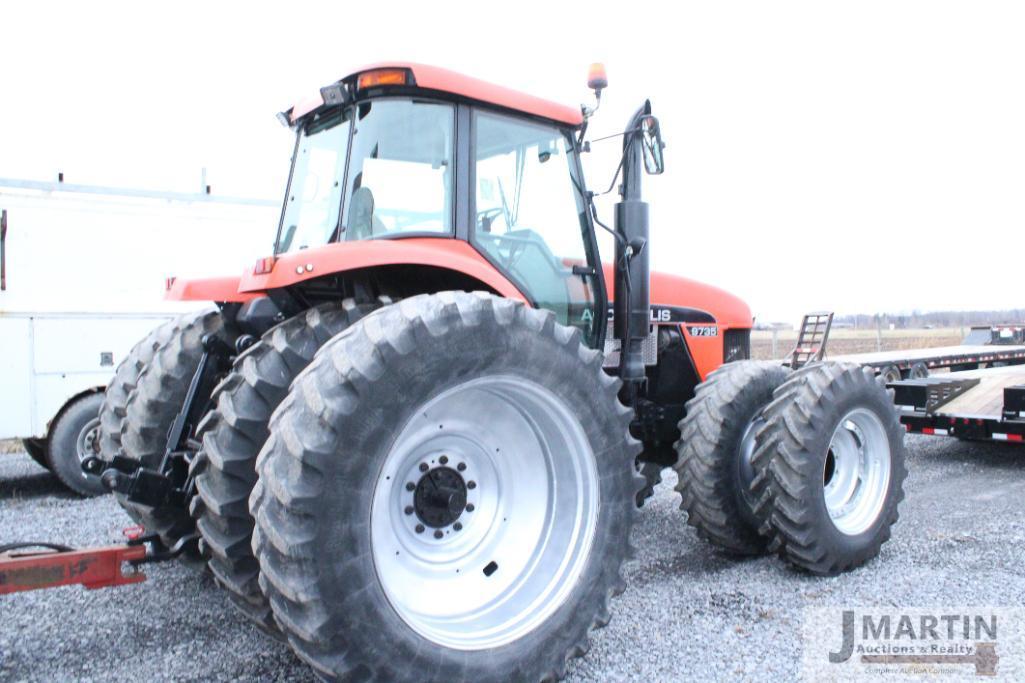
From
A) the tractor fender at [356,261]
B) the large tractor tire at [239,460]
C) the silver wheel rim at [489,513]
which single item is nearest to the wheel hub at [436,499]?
the silver wheel rim at [489,513]

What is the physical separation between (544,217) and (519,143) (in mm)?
406

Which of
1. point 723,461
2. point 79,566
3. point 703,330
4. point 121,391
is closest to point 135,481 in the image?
point 79,566

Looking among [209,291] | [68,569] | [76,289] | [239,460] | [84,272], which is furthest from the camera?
Result: [84,272]

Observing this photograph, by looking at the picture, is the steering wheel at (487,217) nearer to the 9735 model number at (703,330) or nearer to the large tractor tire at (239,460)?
the large tractor tire at (239,460)

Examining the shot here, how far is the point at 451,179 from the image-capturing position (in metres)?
3.76

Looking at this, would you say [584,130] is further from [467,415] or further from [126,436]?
[126,436]

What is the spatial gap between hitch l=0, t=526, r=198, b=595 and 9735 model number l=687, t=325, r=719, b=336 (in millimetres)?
3379

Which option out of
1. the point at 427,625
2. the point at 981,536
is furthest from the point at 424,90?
the point at 981,536

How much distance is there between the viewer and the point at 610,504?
127 inches

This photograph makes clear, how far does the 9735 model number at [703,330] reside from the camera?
543 cm

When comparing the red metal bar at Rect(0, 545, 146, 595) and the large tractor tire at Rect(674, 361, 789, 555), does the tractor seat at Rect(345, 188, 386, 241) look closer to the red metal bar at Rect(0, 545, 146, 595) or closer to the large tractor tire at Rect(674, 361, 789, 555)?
the red metal bar at Rect(0, 545, 146, 595)

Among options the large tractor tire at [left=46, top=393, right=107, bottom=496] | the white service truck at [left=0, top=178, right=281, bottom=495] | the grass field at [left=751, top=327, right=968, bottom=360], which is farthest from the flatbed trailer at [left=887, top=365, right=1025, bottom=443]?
the grass field at [left=751, top=327, right=968, bottom=360]

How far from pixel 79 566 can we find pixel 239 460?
80cm

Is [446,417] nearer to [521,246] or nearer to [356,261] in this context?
[356,261]
